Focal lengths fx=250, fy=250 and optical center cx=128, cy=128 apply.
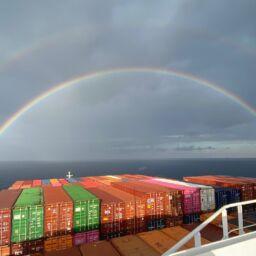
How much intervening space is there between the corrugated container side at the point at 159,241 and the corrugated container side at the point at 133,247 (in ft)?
1.00

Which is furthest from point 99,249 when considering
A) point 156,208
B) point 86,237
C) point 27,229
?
point 156,208

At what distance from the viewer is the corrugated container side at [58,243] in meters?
18.9

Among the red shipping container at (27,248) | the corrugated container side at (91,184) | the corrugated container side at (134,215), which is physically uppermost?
the corrugated container side at (91,184)

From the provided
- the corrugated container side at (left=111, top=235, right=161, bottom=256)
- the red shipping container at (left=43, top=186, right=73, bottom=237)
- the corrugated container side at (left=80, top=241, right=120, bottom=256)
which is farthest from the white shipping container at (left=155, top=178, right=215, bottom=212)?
the corrugated container side at (left=80, top=241, right=120, bottom=256)

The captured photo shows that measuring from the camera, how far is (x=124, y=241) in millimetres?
15430

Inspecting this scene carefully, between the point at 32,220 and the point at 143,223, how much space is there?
9.43m

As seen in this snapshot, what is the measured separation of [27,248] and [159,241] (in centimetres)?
1009

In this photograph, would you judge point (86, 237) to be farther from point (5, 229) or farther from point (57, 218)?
point (5, 229)

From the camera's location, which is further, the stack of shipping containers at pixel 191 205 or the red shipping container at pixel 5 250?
the stack of shipping containers at pixel 191 205

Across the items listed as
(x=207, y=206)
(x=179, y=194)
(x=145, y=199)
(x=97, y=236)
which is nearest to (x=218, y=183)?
(x=207, y=206)

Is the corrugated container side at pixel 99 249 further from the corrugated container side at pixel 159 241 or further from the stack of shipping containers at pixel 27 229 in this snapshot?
the stack of shipping containers at pixel 27 229

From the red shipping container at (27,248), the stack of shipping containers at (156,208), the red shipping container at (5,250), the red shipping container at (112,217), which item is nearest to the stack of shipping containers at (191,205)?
the stack of shipping containers at (156,208)

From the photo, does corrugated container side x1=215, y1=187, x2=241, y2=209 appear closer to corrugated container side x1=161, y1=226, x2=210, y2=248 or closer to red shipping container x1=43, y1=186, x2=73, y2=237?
corrugated container side x1=161, y1=226, x2=210, y2=248

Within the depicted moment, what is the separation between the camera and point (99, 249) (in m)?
14.2
